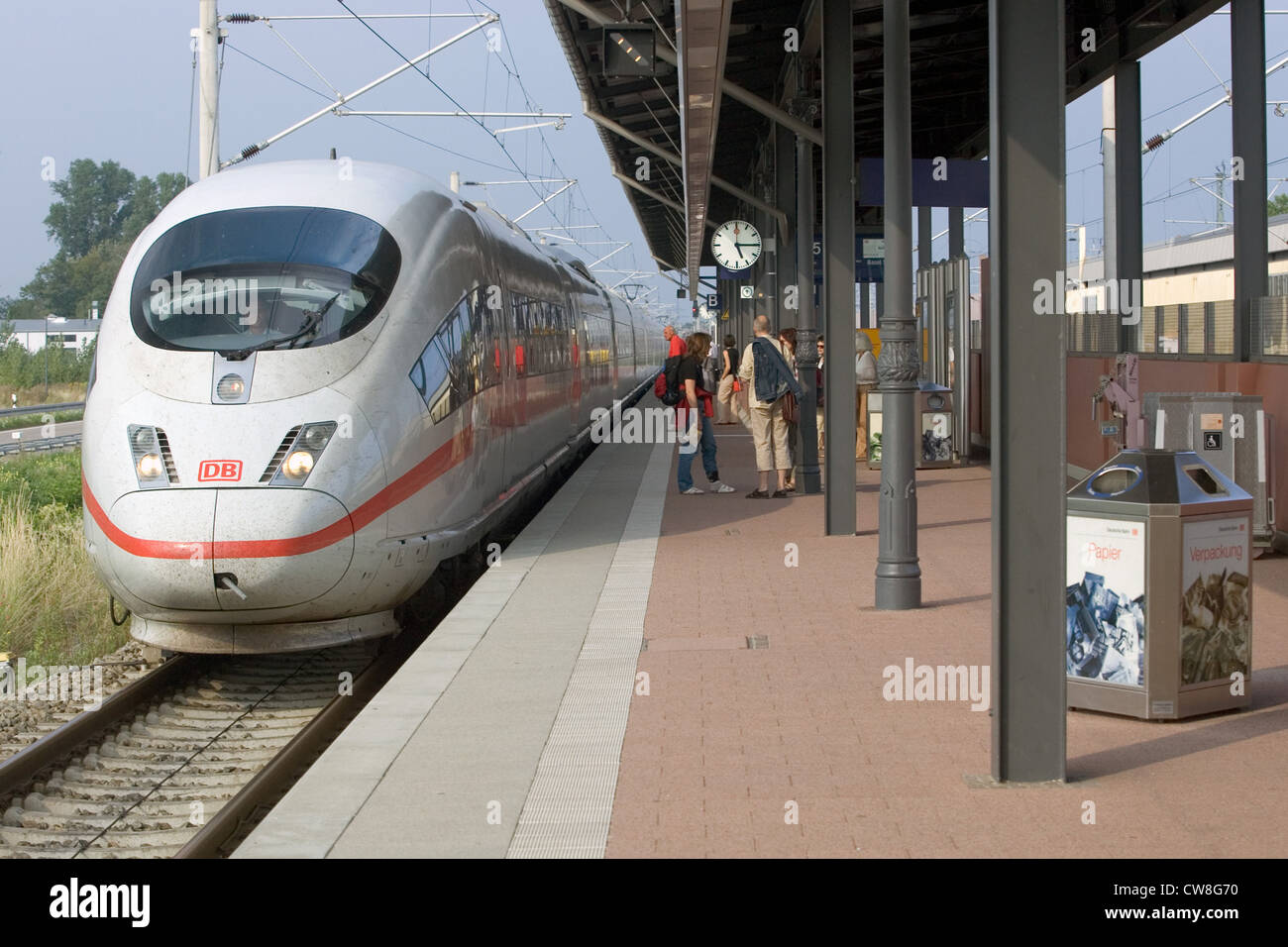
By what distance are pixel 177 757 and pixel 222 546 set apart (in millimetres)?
1161

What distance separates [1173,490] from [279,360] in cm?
516

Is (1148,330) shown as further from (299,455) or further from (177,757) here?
(177,757)

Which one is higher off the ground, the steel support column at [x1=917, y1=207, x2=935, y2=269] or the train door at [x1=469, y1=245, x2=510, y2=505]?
the steel support column at [x1=917, y1=207, x2=935, y2=269]

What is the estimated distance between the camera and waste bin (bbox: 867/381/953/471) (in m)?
20.5

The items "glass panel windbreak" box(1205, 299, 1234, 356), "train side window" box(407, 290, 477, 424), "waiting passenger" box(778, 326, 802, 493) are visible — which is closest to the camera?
"train side window" box(407, 290, 477, 424)

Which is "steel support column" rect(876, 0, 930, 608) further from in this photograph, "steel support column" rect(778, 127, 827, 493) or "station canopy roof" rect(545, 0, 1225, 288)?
"steel support column" rect(778, 127, 827, 493)

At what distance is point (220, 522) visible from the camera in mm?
8438

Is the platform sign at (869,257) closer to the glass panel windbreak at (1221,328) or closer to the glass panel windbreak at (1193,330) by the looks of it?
the glass panel windbreak at (1193,330)

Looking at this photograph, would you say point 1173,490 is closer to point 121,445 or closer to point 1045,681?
point 1045,681

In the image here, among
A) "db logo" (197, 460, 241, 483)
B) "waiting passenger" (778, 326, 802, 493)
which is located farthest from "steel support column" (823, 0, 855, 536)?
"db logo" (197, 460, 241, 483)

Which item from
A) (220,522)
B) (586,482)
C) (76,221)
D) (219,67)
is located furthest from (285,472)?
(76,221)

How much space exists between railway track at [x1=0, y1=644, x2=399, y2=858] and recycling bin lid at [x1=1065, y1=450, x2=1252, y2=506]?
420cm

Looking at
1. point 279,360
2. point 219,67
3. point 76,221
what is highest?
point 76,221
